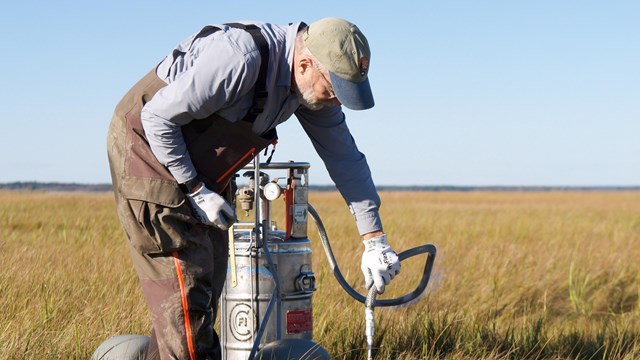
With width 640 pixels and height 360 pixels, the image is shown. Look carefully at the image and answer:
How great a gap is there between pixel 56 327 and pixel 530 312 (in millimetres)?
4250

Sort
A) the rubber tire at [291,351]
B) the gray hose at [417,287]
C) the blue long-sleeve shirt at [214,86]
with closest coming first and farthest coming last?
the blue long-sleeve shirt at [214,86], the rubber tire at [291,351], the gray hose at [417,287]

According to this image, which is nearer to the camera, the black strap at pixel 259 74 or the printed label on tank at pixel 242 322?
the black strap at pixel 259 74

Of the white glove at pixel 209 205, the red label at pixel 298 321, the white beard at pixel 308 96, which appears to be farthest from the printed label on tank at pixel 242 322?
the white beard at pixel 308 96

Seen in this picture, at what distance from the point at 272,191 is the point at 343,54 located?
1019 millimetres

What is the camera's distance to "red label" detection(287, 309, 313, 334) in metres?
4.25

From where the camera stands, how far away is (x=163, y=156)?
11.1 ft

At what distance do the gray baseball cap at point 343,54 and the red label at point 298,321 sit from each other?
124 centimetres

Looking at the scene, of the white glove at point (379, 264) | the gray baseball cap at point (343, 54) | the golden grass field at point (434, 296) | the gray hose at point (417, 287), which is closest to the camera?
the gray baseball cap at point (343, 54)

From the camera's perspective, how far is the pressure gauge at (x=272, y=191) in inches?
164

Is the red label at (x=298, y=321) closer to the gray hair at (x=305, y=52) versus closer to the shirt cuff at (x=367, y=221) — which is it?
the shirt cuff at (x=367, y=221)

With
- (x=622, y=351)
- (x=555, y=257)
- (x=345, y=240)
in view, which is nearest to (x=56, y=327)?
(x=622, y=351)

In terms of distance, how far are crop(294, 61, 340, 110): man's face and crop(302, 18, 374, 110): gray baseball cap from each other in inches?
3.0

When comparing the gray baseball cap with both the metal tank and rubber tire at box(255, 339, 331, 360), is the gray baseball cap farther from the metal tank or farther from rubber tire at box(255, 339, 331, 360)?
rubber tire at box(255, 339, 331, 360)

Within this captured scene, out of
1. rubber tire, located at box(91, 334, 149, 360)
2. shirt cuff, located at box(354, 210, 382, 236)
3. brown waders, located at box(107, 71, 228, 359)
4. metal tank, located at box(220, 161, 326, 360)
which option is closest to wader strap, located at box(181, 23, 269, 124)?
brown waders, located at box(107, 71, 228, 359)
